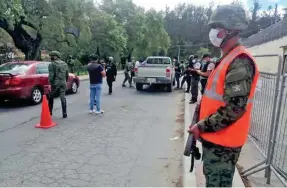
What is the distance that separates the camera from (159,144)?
605 cm

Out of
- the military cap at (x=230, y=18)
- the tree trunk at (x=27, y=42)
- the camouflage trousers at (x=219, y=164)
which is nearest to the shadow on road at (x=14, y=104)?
the camouflage trousers at (x=219, y=164)

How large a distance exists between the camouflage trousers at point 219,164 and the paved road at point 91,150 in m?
1.71

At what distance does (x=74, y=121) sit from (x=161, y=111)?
3102 mm

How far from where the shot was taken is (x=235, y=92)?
221 centimetres

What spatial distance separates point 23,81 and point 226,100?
28.8 feet

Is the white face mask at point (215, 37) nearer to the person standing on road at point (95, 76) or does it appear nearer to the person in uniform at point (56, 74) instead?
the person in uniform at point (56, 74)

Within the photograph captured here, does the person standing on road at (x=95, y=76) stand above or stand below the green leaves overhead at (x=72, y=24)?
below

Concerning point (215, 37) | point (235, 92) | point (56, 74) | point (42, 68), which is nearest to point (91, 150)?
point (56, 74)

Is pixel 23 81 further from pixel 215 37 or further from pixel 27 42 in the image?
pixel 27 42

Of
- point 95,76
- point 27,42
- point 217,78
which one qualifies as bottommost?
point 95,76

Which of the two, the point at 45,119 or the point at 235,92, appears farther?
the point at 45,119

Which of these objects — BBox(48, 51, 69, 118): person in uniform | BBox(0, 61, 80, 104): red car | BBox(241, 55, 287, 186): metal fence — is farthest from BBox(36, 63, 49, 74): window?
BBox(241, 55, 287, 186): metal fence

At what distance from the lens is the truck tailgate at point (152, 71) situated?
→ 1469cm

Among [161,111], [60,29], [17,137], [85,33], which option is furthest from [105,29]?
[17,137]
